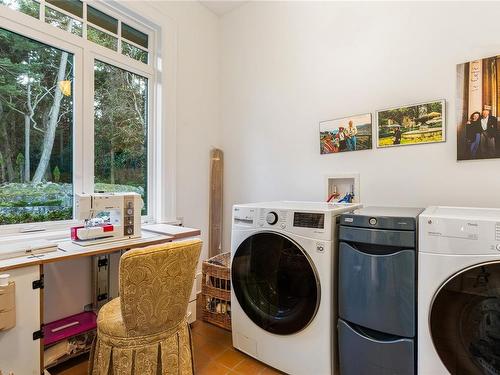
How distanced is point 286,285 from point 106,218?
4.35 ft

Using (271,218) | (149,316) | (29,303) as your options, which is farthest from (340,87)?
(29,303)

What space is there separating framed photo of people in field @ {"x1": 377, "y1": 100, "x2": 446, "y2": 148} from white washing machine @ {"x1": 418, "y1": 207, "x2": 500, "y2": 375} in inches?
34.3

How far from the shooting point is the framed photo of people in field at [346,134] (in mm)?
2162

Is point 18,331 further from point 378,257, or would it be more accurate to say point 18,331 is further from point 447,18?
point 447,18

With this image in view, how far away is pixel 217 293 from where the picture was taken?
221 centimetres

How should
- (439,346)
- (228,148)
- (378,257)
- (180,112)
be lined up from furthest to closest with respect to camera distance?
(228,148), (180,112), (378,257), (439,346)

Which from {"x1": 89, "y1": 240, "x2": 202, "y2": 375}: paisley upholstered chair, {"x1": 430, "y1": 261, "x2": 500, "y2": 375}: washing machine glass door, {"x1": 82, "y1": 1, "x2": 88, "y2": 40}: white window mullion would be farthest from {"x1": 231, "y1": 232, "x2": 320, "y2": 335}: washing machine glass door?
{"x1": 82, "y1": 1, "x2": 88, "y2": 40}: white window mullion

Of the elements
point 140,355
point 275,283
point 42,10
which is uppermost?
point 42,10

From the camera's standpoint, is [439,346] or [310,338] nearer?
[439,346]

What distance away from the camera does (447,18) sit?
185 centimetres

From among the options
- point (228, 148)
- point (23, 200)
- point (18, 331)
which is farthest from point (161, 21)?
point (18, 331)

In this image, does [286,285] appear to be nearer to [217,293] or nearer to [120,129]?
[217,293]

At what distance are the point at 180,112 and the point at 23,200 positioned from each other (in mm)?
1467

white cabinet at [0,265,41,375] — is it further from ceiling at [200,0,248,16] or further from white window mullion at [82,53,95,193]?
ceiling at [200,0,248,16]
